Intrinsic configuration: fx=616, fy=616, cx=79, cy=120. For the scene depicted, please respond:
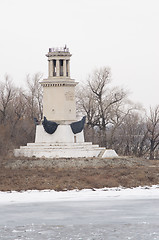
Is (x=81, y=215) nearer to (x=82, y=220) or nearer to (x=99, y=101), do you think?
(x=82, y=220)

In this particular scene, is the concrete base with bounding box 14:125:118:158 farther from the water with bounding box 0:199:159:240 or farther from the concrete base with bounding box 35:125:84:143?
the water with bounding box 0:199:159:240

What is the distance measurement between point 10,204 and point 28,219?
14.7 ft

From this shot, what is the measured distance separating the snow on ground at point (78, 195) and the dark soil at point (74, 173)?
126 cm

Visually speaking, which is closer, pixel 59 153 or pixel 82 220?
pixel 82 220

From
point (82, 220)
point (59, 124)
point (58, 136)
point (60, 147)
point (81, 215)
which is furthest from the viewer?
point (59, 124)

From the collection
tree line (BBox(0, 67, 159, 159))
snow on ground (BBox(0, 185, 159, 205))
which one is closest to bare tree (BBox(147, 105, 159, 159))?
tree line (BBox(0, 67, 159, 159))

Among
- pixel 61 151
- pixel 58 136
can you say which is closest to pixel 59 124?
→ pixel 58 136

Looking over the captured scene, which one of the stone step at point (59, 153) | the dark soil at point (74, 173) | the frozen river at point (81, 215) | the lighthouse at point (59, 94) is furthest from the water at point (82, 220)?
the lighthouse at point (59, 94)

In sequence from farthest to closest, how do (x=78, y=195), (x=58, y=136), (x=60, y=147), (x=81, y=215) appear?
1. (x=58, y=136)
2. (x=60, y=147)
3. (x=78, y=195)
4. (x=81, y=215)

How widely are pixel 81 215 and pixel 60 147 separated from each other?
809 inches

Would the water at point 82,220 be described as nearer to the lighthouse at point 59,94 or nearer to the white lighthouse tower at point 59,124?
the white lighthouse tower at point 59,124

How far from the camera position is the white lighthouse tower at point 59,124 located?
44.4m

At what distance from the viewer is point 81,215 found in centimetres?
2414

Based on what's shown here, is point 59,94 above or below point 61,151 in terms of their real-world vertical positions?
above
